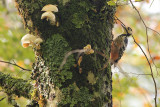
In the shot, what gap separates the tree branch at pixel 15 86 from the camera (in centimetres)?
144

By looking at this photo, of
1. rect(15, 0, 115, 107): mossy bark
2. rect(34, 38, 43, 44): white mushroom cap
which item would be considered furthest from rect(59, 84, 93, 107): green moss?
rect(34, 38, 43, 44): white mushroom cap

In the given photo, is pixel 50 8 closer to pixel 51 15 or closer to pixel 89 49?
pixel 51 15

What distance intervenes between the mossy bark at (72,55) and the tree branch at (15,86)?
0.11 m

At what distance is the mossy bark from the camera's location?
4.19ft

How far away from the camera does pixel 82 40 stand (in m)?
1.38

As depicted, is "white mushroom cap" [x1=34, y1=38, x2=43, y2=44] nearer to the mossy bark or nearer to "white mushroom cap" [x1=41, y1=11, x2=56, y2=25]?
the mossy bark

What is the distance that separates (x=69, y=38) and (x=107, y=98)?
48 cm

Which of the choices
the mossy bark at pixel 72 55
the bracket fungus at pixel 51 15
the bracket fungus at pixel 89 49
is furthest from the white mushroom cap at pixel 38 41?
the bracket fungus at pixel 89 49

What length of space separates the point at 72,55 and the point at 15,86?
517 millimetres

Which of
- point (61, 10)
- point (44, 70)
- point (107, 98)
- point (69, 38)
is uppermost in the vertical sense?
point (61, 10)

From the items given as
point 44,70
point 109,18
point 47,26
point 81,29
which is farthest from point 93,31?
point 44,70

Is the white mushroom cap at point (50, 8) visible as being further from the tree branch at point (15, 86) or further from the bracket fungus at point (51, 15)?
the tree branch at point (15, 86)

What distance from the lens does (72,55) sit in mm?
1312

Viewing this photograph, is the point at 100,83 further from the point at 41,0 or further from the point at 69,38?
the point at 41,0
